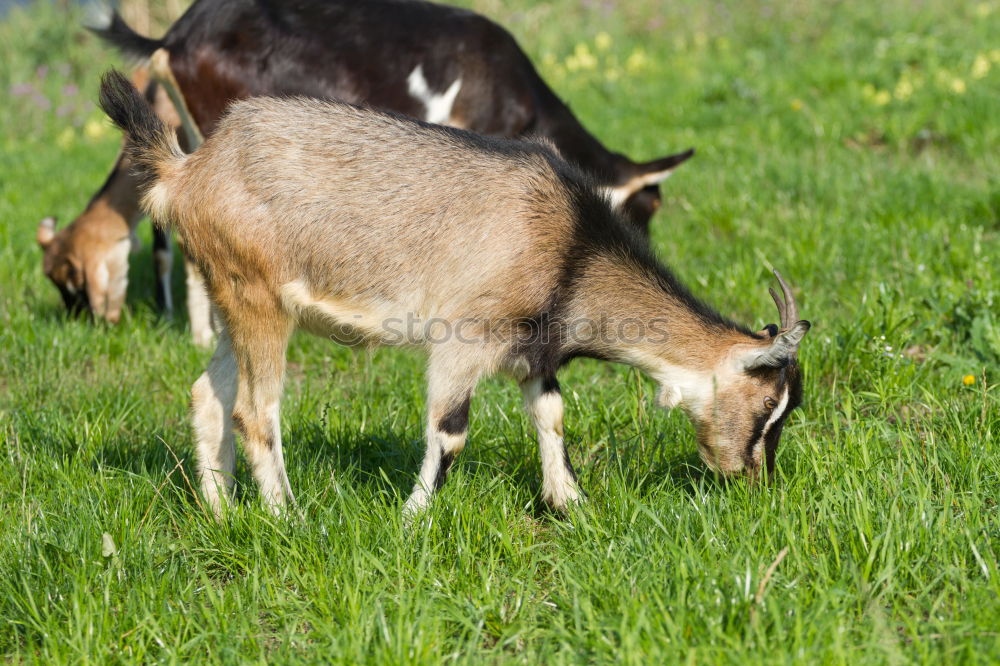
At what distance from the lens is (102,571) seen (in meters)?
3.20

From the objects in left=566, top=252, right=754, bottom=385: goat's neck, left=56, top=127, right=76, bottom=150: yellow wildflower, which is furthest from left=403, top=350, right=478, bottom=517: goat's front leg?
left=56, top=127, right=76, bottom=150: yellow wildflower

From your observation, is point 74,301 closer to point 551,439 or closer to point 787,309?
point 551,439

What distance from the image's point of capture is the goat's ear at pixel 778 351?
11.4ft

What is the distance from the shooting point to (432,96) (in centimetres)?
587

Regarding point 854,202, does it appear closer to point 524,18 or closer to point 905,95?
point 905,95

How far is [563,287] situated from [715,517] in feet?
3.23

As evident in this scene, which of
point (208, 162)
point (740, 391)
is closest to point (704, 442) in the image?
point (740, 391)

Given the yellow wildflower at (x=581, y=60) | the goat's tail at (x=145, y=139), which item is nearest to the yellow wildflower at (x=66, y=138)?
the yellow wildflower at (x=581, y=60)

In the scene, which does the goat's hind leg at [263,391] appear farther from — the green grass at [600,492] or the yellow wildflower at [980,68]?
the yellow wildflower at [980,68]

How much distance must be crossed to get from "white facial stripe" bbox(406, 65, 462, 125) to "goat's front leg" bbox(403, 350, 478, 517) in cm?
264

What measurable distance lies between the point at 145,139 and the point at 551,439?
1.91m

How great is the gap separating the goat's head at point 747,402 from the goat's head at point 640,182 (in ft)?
8.33

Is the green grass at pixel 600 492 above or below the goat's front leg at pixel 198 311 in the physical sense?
above

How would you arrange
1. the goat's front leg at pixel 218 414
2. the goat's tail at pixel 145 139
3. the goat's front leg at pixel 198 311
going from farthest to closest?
the goat's front leg at pixel 198 311 → the goat's front leg at pixel 218 414 → the goat's tail at pixel 145 139
